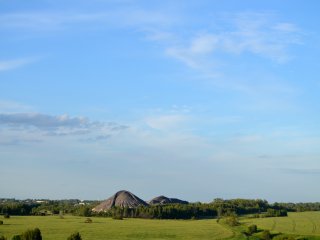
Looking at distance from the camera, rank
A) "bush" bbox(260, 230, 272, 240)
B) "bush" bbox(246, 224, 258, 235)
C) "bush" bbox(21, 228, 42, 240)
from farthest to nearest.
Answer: "bush" bbox(246, 224, 258, 235) → "bush" bbox(260, 230, 272, 240) → "bush" bbox(21, 228, 42, 240)

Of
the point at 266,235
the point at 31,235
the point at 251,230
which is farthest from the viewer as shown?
the point at 251,230

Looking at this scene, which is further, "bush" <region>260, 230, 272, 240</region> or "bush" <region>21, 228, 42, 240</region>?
"bush" <region>260, 230, 272, 240</region>

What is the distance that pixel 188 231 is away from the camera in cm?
11956

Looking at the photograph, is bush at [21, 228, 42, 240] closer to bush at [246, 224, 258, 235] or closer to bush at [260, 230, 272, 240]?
bush at [260, 230, 272, 240]

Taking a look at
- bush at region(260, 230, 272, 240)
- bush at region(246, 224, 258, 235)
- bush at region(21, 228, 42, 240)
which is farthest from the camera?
bush at region(246, 224, 258, 235)

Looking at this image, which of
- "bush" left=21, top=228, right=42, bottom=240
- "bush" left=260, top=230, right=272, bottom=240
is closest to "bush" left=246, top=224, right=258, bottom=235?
"bush" left=260, top=230, right=272, bottom=240

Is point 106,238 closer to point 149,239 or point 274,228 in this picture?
point 149,239

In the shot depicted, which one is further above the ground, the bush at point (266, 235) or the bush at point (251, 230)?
→ the bush at point (251, 230)

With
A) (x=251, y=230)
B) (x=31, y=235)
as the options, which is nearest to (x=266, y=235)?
(x=251, y=230)

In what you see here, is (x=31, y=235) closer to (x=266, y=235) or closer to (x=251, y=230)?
(x=266, y=235)

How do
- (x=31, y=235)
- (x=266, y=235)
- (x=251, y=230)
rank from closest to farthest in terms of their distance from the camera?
1. (x=31, y=235)
2. (x=266, y=235)
3. (x=251, y=230)

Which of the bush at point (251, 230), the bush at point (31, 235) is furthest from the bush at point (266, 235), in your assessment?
the bush at point (31, 235)

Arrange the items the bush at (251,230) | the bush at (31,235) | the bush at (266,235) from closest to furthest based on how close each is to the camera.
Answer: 1. the bush at (31,235)
2. the bush at (266,235)
3. the bush at (251,230)

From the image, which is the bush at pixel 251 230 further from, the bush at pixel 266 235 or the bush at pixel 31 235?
the bush at pixel 31 235
